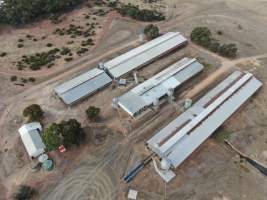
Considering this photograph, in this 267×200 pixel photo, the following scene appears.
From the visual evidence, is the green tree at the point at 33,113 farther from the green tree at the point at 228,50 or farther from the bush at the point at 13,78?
the green tree at the point at 228,50

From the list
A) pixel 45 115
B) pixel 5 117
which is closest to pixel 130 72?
pixel 45 115

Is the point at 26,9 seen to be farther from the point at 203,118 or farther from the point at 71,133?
the point at 203,118

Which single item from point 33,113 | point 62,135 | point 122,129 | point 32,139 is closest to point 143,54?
point 122,129

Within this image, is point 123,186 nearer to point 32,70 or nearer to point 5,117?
point 5,117

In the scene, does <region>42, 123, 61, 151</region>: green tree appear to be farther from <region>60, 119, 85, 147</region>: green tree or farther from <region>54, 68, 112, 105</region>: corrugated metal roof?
<region>54, 68, 112, 105</region>: corrugated metal roof

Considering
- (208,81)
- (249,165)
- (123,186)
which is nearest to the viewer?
(123,186)

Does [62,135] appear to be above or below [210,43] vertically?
below
